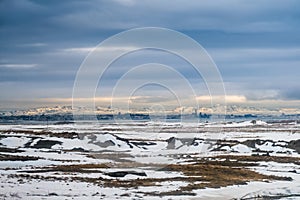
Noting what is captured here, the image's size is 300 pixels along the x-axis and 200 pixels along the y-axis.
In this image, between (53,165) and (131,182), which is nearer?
(131,182)

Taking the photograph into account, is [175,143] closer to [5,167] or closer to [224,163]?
[224,163]

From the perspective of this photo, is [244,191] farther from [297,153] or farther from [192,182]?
[297,153]

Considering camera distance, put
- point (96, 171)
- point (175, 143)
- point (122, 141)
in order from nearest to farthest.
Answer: point (96, 171) → point (122, 141) → point (175, 143)

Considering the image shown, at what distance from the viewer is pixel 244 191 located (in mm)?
31922

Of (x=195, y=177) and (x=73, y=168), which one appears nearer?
(x=195, y=177)

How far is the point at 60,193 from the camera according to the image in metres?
28.0

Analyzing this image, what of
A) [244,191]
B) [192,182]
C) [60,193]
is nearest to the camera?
[60,193]

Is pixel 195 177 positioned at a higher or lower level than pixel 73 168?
lower

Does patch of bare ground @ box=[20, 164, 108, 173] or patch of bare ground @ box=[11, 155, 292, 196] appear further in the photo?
patch of bare ground @ box=[20, 164, 108, 173]

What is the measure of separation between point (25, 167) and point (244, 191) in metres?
18.3

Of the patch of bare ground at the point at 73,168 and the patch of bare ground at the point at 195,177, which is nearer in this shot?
the patch of bare ground at the point at 195,177

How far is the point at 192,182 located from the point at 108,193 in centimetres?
809

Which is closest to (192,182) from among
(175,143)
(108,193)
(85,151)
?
(108,193)

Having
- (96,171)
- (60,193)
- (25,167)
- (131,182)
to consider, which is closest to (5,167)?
(25,167)
